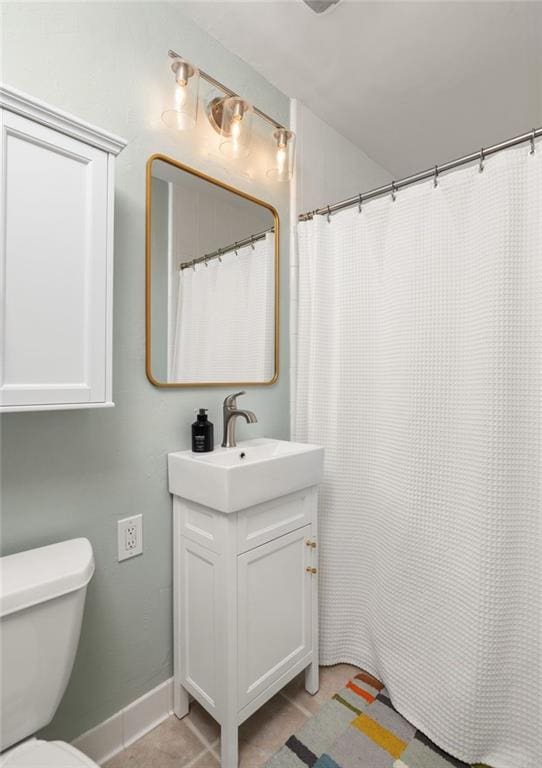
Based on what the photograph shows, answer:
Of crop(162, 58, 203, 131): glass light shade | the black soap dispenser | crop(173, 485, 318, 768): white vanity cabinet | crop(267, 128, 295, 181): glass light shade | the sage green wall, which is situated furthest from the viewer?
crop(267, 128, 295, 181): glass light shade

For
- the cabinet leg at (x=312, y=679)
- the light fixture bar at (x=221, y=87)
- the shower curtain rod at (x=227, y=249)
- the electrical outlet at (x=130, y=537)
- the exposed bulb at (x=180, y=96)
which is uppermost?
the light fixture bar at (x=221, y=87)

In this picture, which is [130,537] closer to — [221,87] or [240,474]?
[240,474]

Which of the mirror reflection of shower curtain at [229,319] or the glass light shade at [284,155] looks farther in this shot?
the glass light shade at [284,155]

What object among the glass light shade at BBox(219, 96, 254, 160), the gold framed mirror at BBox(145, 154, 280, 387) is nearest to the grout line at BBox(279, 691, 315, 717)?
the gold framed mirror at BBox(145, 154, 280, 387)

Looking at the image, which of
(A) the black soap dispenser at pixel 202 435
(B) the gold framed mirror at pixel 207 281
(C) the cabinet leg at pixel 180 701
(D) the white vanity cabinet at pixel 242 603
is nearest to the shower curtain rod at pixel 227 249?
(B) the gold framed mirror at pixel 207 281

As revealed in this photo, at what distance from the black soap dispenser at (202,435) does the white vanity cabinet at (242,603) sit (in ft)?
0.59

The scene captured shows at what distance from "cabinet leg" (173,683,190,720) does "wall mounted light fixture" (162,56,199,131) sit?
1.89 metres

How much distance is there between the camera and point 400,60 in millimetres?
1558

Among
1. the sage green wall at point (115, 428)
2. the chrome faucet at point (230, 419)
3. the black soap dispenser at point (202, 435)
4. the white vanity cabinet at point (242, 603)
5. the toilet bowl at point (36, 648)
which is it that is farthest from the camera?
the chrome faucet at point (230, 419)

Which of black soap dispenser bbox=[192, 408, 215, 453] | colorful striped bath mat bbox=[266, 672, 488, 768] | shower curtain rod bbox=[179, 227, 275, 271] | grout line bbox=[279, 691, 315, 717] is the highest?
shower curtain rod bbox=[179, 227, 275, 271]

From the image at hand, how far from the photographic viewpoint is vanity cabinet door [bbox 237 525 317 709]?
3.87 feet

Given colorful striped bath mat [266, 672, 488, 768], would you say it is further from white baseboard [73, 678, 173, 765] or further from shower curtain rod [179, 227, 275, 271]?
shower curtain rod [179, 227, 275, 271]

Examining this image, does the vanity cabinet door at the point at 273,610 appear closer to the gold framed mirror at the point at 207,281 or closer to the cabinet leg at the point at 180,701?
the cabinet leg at the point at 180,701

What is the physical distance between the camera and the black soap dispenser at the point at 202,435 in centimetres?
134
